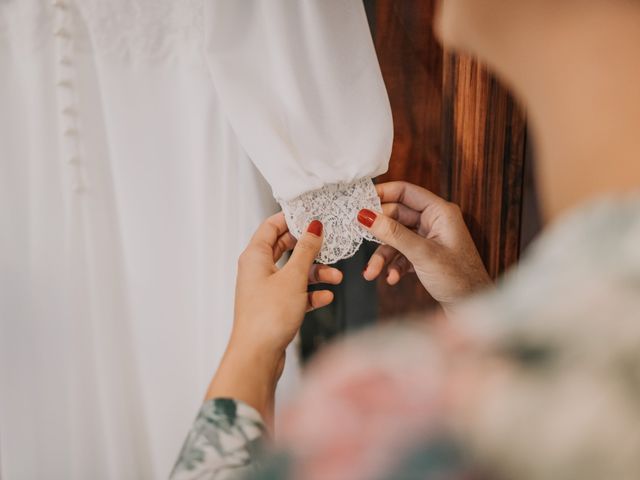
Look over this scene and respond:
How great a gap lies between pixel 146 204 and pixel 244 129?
0.60 feet

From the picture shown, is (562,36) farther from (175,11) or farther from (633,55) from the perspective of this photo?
(175,11)

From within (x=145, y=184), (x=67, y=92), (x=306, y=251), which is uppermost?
(x=67, y=92)

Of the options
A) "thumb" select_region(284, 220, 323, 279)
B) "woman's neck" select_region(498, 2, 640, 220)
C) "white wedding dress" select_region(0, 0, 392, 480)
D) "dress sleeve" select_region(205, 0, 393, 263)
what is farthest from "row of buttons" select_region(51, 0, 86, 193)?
"woman's neck" select_region(498, 2, 640, 220)

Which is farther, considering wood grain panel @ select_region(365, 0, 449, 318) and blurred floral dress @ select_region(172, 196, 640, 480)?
wood grain panel @ select_region(365, 0, 449, 318)

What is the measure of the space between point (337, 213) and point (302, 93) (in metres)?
0.15

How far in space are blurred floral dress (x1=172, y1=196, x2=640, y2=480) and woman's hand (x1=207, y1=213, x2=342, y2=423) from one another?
0.88 feet

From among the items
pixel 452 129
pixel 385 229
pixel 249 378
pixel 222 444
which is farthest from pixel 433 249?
pixel 222 444

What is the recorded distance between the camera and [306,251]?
68 cm

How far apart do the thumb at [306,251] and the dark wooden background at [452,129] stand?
0.76 feet

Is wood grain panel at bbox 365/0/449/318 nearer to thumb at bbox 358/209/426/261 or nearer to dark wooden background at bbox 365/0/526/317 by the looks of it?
dark wooden background at bbox 365/0/526/317

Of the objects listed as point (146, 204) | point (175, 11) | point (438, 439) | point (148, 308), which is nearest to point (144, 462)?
point (148, 308)

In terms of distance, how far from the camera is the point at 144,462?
86cm

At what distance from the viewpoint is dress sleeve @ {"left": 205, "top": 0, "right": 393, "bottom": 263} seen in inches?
26.5

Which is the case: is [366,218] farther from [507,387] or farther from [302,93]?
[507,387]
